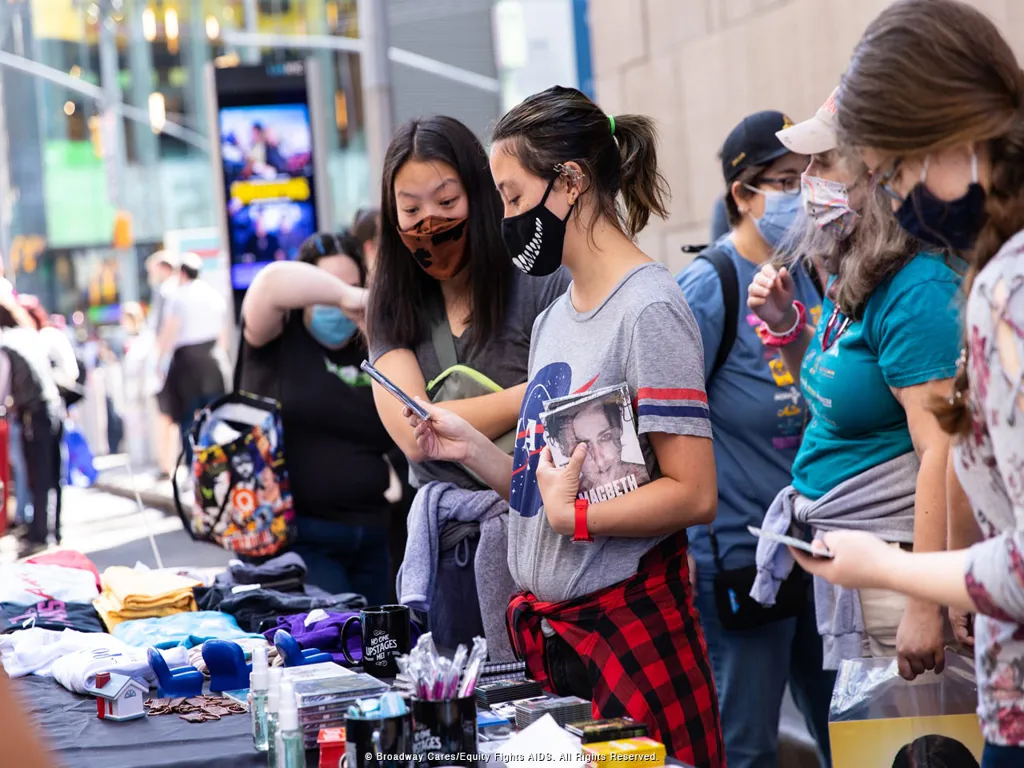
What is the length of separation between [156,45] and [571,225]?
34.2m

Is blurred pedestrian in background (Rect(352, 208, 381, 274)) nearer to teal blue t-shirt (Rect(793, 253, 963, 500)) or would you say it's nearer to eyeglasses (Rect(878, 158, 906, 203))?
teal blue t-shirt (Rect(793, 253, 963, 500))

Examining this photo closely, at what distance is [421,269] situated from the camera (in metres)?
Result: 3.10

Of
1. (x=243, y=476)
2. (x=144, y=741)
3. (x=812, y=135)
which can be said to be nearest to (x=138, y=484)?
(x=243, y=476)

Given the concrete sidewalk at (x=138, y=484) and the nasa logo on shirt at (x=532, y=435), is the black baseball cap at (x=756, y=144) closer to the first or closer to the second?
the nasa logo on shirt at (x=532, y=435)

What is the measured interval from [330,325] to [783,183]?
147 cm

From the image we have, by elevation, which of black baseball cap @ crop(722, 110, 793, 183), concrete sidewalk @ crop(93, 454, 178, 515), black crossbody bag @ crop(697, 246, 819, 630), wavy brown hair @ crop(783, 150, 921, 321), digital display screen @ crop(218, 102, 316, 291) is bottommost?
concrete sidewalk @ crop(93, 454, 178, 515)

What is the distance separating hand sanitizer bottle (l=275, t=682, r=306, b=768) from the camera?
6.16 ft

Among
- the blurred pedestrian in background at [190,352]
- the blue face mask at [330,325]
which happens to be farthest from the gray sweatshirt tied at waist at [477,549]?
the blurred pedestrian in background at [190,352]

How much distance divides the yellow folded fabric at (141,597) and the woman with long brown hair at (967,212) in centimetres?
197

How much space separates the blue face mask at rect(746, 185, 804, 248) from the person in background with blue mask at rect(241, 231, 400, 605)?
1.24m

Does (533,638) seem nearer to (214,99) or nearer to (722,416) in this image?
(722,416)

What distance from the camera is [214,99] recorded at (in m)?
8.41

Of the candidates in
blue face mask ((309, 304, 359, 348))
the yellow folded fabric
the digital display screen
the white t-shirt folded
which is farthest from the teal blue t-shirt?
the digital display screen

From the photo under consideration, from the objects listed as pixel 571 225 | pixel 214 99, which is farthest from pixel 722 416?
pixel 214 99
